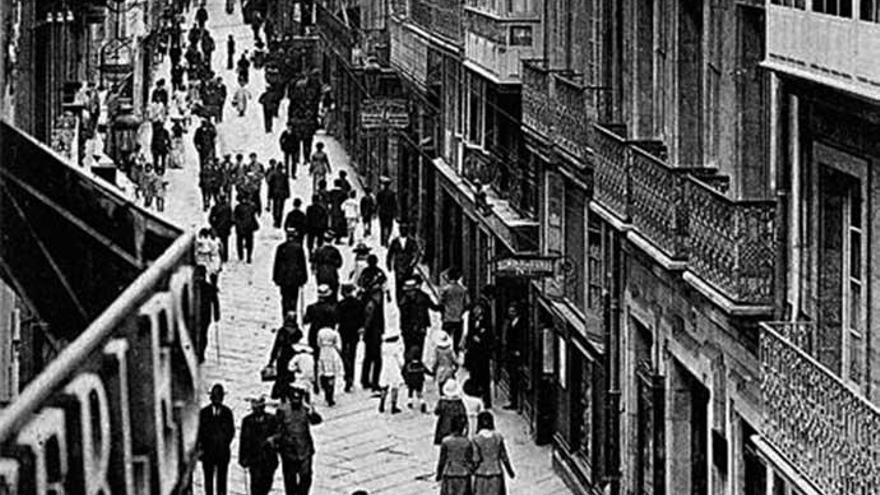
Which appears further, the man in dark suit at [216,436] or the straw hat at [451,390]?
the straw hat at [451,390]

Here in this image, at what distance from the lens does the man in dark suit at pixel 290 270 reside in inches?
1583

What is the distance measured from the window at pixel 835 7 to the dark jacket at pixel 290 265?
23.9 m

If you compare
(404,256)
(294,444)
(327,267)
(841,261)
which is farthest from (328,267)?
(841,261)

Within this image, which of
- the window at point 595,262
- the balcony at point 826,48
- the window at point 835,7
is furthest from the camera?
the window at point 595,262

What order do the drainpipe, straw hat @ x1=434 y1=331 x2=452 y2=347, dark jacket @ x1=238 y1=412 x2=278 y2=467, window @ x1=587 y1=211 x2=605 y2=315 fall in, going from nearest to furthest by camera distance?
the drainpipe < dark jacket @ x1=238 y1=412 x2=278 y2=467 < window @ x1=587 y1=211 x2=605 y2=315 < straw hat @ x1=434 y1=331 x2=452 y2=347

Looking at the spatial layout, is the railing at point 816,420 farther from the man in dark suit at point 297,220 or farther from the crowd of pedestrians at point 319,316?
the man in dark suit at point 297,220

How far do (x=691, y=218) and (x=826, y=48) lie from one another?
19.6 ft

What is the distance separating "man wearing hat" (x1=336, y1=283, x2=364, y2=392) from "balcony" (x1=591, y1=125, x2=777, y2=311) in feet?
27.6

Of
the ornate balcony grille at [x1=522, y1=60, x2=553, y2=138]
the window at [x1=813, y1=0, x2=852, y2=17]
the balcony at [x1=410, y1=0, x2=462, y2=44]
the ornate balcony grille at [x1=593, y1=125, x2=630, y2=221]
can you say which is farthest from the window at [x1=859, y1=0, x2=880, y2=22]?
the balcony at [x1=410, y1=0, x2=462, y2=44]

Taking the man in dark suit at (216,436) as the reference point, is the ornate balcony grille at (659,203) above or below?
above

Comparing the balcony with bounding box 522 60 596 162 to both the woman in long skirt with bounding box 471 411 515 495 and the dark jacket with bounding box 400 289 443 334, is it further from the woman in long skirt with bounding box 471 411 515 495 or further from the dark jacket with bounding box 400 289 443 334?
the woman in long skirt with bounding box 471 411 515 495

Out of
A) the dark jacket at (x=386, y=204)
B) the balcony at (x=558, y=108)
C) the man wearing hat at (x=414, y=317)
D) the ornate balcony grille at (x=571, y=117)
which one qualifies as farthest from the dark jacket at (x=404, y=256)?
the ornate balcony grille at (x=571, y=117)

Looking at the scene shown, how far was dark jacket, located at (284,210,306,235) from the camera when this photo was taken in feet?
156

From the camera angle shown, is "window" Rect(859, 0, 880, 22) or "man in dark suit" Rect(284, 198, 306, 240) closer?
"window" Rect(859, 0, 880, 22)
